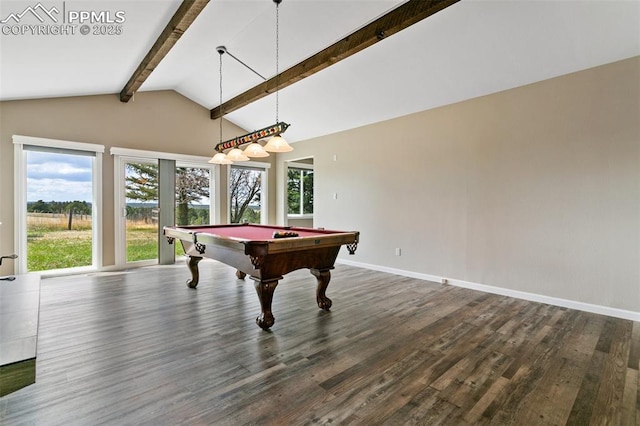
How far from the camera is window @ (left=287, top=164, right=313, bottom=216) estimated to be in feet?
26.2

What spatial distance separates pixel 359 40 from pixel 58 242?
5.33 m

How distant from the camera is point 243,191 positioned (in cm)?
697

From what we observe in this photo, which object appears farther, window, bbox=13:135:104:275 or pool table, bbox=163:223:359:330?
window, bbox=13:135:104:275

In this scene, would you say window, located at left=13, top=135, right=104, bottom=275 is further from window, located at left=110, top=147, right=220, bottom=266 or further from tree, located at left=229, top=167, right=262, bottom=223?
tree, located at left=229, top=167, right=262, bottom=223

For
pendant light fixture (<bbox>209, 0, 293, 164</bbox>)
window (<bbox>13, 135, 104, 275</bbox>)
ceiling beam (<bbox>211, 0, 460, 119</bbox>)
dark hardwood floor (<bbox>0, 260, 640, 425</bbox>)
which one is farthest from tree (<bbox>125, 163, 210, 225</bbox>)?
dark hardwood floor (<bbox>0, 260, 640, 425</bbox>)

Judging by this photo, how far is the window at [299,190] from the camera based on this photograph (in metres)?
7.97

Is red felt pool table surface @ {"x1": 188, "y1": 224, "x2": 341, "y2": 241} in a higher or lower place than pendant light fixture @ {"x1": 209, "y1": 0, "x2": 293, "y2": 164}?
lower

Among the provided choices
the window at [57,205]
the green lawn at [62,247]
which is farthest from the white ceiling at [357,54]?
the green lawn at [62,247]

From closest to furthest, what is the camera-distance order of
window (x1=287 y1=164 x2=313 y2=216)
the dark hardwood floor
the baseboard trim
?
the dark hardwood floor → the baseboard trim → window (x1=287 y1=164 x2=313 y2=216)

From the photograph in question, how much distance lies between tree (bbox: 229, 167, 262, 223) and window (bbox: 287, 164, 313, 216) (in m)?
Answer: 1.03

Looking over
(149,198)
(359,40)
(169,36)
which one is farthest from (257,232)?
(149,198)

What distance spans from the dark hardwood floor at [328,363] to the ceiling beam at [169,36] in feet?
9.58

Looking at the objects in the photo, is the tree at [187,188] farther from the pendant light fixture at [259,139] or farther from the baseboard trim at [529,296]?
the baseboard trim at [529,296]

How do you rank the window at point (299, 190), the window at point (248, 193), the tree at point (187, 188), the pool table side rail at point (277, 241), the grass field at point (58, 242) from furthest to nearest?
the window at point (299, 190)
the window at point (248, 193)
the tree at point (187, 188)
the grass field at point (58, 242)
the pool table side rail at point (277, 241)
